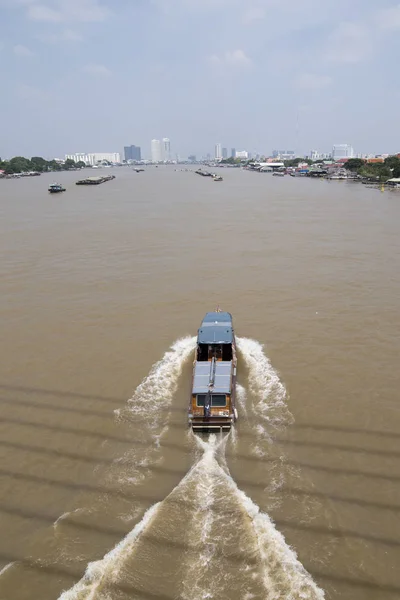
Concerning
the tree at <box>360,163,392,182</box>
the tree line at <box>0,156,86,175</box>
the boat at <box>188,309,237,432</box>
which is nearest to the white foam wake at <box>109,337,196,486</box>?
the boat at <box>188,309,237,432</box>

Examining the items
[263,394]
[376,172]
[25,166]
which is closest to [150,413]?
[263,394]

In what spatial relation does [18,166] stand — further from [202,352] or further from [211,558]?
[211,558]

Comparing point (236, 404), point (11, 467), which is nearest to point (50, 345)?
point (11, 467)

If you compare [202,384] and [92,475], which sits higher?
[202,384]

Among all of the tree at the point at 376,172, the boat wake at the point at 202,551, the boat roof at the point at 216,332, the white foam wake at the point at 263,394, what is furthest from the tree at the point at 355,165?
the boat wake at the point at 202,551

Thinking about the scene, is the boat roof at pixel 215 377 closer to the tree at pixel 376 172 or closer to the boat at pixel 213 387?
the boat at pixel 213 387

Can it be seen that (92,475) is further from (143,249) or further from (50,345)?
(143,249)
